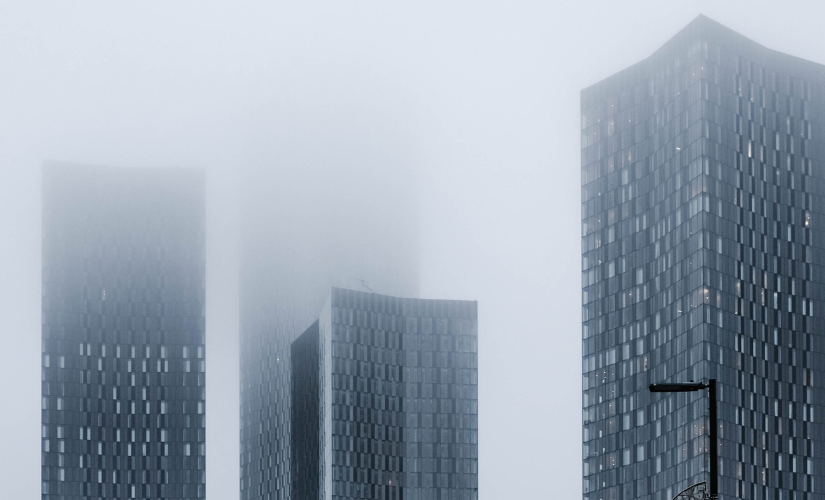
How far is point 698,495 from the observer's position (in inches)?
1924

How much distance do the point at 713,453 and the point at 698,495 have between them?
37.7ft

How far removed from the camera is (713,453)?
37812 millimetres

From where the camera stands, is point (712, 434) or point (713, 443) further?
point (712, 434)

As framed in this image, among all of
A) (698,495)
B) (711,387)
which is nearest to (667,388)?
(711,387)

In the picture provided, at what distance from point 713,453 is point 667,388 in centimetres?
265

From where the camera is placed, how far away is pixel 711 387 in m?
38.1

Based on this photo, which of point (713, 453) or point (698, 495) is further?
point (698, 495)

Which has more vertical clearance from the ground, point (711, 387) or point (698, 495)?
point (711, 387)

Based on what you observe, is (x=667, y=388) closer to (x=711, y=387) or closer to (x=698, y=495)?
(x=711, y=387)

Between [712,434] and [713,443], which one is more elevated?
[712,434]

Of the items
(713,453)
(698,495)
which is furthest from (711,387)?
(698,495)

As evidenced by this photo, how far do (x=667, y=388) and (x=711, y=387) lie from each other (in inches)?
80.9

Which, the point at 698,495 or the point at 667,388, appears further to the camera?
the point at 698,495

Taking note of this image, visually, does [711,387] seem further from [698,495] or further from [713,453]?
[698,495]
